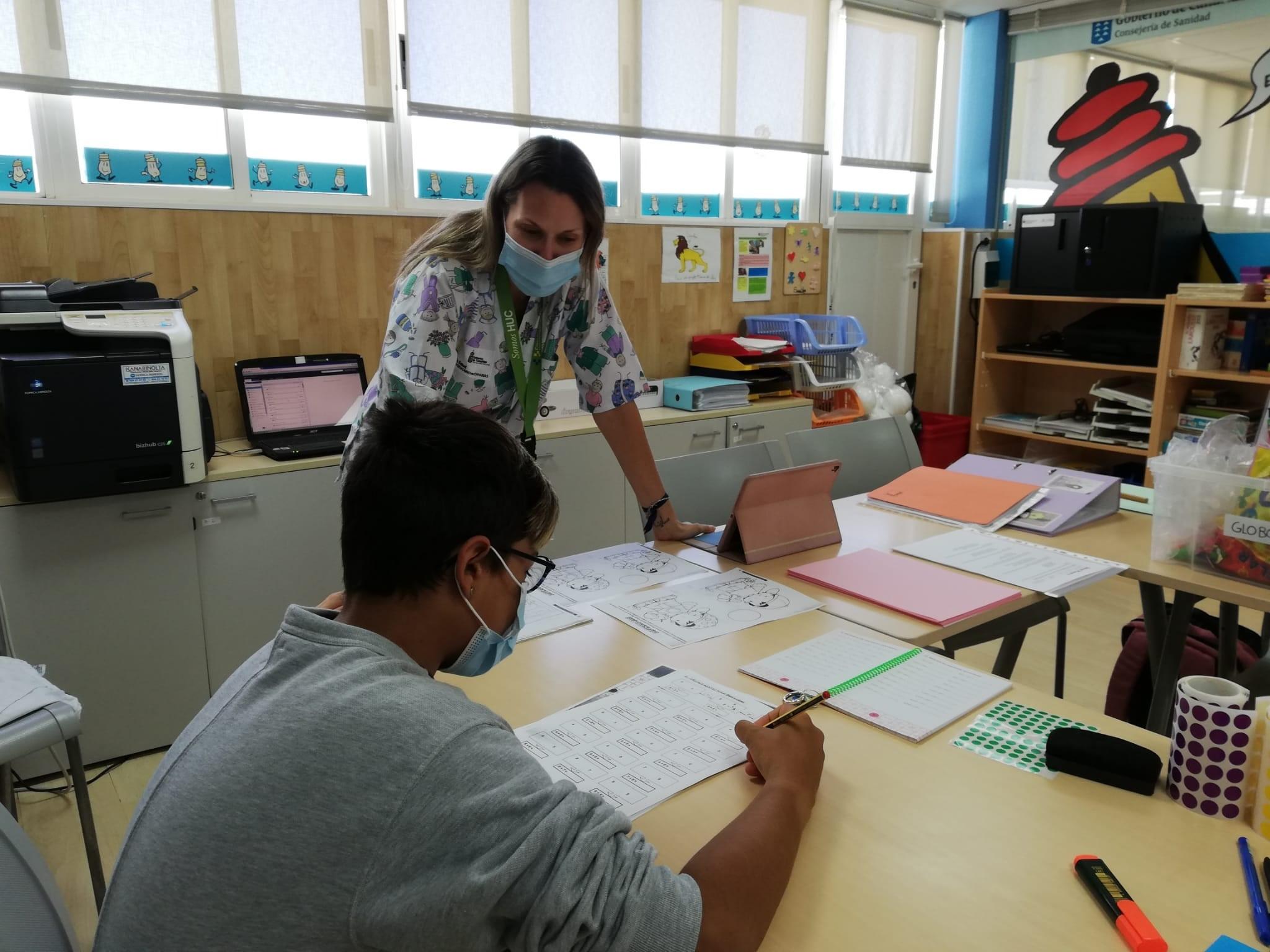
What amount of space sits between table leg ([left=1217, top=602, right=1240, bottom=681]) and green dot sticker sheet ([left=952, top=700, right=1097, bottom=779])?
3.84 ft

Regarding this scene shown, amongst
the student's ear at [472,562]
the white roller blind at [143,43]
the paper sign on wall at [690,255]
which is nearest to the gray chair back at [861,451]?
the paper sign on wall at [690,255]

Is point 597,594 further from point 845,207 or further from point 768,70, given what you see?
point 845,207

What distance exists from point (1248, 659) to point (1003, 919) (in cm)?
182

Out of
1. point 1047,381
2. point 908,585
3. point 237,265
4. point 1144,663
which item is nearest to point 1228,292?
point 1047,381

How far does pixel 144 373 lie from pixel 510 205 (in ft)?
3.65

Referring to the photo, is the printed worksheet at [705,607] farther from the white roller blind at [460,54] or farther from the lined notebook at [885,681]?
the white roller blind at [460,54]

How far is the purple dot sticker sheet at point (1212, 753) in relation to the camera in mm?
1036

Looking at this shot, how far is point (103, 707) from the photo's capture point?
248cm

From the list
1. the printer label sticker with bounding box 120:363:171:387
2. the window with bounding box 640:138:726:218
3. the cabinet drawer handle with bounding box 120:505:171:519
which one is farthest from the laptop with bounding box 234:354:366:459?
the window with bounding box 640:138:726:218

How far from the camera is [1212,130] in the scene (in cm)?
419

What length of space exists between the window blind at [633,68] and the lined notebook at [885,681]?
8.69ft

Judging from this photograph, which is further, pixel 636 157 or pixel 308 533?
pixel 636 157

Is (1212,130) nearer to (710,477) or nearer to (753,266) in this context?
(753,266)

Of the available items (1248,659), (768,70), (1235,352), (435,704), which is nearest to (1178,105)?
(1235,352)
